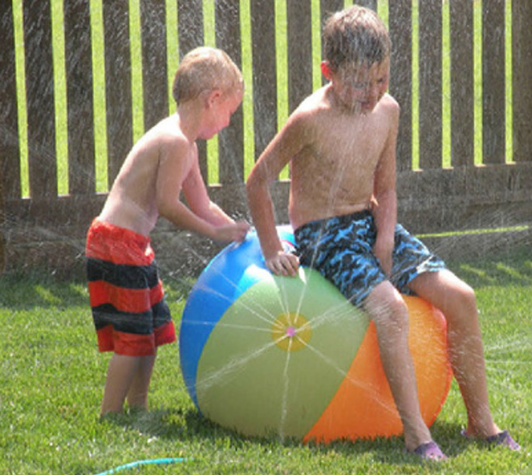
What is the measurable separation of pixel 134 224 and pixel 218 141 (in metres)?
2.54

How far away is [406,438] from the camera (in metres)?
3.22

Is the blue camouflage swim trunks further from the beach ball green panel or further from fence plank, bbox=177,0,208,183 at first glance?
fence plank, bbox=177,0,208,183

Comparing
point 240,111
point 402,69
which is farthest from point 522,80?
point 240,111

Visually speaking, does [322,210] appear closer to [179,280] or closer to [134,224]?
[134,224]

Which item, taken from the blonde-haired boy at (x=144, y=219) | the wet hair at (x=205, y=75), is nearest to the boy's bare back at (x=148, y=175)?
the blonde-haired boy at (x=144, y=219)

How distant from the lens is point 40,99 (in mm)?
5641

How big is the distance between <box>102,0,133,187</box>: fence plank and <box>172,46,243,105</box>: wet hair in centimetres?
216

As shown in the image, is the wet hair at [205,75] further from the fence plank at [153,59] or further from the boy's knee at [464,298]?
the fence plank at [153,59]

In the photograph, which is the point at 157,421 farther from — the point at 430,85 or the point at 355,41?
the point at 430,85

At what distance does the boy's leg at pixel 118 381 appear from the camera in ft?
11.9

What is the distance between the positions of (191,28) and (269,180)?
266 cm

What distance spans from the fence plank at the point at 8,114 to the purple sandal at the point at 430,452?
122 inches

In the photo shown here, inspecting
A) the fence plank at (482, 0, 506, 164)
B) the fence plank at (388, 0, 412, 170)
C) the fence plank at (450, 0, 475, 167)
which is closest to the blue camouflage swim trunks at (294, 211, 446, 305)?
the fence plank at (388, 0, 412, 170)

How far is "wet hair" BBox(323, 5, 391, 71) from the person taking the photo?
334 centimetres
